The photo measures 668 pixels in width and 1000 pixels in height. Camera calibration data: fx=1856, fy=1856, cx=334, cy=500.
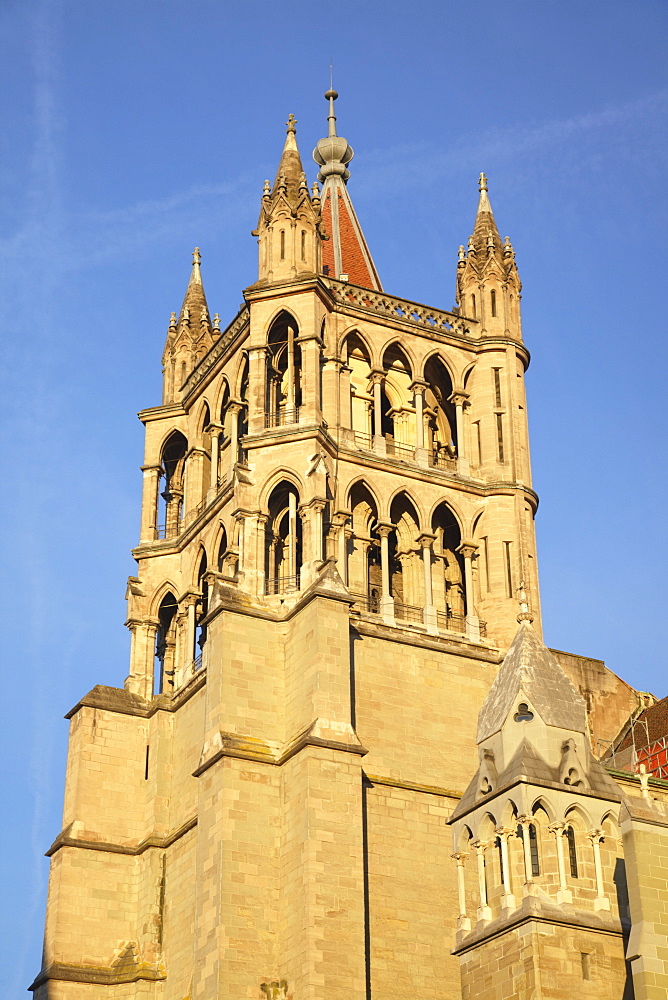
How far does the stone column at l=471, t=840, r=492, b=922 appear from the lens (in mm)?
30406

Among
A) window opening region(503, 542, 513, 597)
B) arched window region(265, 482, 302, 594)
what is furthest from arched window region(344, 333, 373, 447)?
window opening region(503, 542, 513, 597)

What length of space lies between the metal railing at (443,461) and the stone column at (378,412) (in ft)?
5.10

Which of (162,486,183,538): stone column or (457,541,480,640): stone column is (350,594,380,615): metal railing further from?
(162,486,183,538): stone column

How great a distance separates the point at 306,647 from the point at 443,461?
351 inches

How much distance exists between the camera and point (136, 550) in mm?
45062

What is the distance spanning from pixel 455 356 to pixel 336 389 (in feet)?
12.6

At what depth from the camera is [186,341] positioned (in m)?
48.7

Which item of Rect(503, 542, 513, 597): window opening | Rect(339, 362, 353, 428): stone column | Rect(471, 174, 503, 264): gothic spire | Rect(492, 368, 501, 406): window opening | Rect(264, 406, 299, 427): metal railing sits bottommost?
Rect(503, 542, 513, 597): window opening

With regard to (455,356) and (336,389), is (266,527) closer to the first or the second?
(336,389)

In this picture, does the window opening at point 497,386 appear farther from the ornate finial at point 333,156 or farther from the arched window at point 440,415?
the ornate finial at point 333,156

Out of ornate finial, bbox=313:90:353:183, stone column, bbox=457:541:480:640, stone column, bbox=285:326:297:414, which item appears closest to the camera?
stone column, bbox=457:541:480:640

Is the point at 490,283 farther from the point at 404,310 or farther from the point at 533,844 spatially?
the point at 533,844

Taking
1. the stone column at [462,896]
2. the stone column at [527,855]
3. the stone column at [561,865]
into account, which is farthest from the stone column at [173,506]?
the stone column at [561,865]

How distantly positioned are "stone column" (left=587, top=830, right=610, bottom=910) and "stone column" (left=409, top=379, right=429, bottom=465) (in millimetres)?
14385
